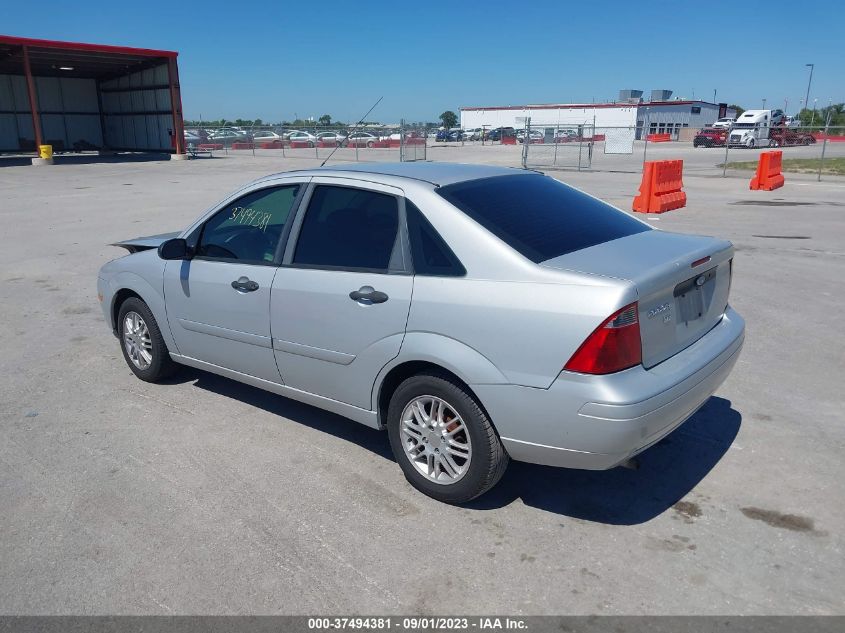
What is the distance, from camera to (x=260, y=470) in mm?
4004

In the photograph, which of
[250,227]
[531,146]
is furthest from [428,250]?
[531,146]

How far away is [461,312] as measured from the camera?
3299 millimetres

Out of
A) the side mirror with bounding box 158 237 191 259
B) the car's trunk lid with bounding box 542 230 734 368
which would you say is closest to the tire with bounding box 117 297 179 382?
the side mirror with bounding box 158 237 191 259

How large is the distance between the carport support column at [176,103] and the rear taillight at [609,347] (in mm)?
37872

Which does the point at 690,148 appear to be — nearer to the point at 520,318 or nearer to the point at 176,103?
the point at 176,103

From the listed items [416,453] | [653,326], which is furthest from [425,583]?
[653,326]

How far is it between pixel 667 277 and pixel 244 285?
2.51m

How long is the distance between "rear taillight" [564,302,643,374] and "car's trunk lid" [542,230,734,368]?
0.35 ft

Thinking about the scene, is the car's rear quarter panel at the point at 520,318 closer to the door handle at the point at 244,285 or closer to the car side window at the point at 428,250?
the car side window at the point at 428,250

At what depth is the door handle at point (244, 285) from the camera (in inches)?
167

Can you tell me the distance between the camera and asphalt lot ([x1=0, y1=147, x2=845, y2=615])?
294cm

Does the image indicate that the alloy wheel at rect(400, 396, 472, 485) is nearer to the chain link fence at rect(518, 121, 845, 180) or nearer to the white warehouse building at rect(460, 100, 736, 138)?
Result: the chain link fence at rect(518, 121, 845, 180)

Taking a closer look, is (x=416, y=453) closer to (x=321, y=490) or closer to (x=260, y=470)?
(x=321, y=490)

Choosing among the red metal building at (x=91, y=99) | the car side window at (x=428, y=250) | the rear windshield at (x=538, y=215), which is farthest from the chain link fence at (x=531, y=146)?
the car side window at (x=428, y=250)
